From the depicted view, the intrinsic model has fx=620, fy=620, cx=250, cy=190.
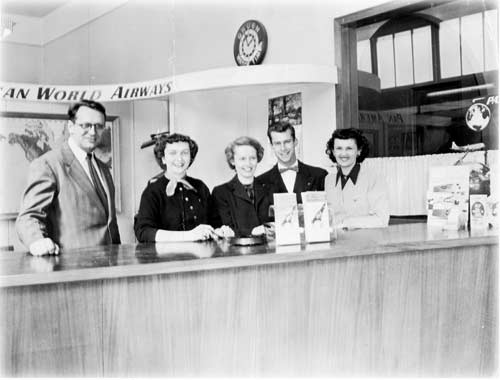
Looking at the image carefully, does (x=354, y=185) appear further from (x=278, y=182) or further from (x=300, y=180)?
(x=278, y=182)

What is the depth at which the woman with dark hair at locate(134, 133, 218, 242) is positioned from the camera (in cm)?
280

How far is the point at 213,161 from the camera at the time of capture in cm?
549

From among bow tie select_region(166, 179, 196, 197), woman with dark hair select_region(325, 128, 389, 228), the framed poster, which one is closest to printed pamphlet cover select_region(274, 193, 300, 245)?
bow tie select_region(166, 179, 196, 197)

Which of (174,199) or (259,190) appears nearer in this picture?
(174,199)

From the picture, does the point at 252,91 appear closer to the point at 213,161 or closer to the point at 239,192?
the point at 213,161

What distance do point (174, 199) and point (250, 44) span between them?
2.82m

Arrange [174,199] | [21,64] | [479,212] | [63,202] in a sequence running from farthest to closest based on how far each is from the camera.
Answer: [21,64]
[174,199]
[479,212]
[63,202]

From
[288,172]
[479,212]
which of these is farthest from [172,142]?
[479,212]

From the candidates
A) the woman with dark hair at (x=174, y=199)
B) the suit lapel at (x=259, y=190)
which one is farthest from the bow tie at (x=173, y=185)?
the suit lapel at (x=259, y=190)

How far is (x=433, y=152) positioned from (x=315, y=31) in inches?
55.3

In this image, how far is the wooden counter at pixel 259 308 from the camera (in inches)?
64.9

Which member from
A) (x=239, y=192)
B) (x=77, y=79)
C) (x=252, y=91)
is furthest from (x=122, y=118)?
(x=239, y=192)

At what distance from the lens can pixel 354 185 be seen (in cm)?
335

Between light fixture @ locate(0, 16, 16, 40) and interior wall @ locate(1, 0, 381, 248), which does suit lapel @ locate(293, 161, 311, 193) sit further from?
light fixture @ locate(0, 16, 16, 40)
